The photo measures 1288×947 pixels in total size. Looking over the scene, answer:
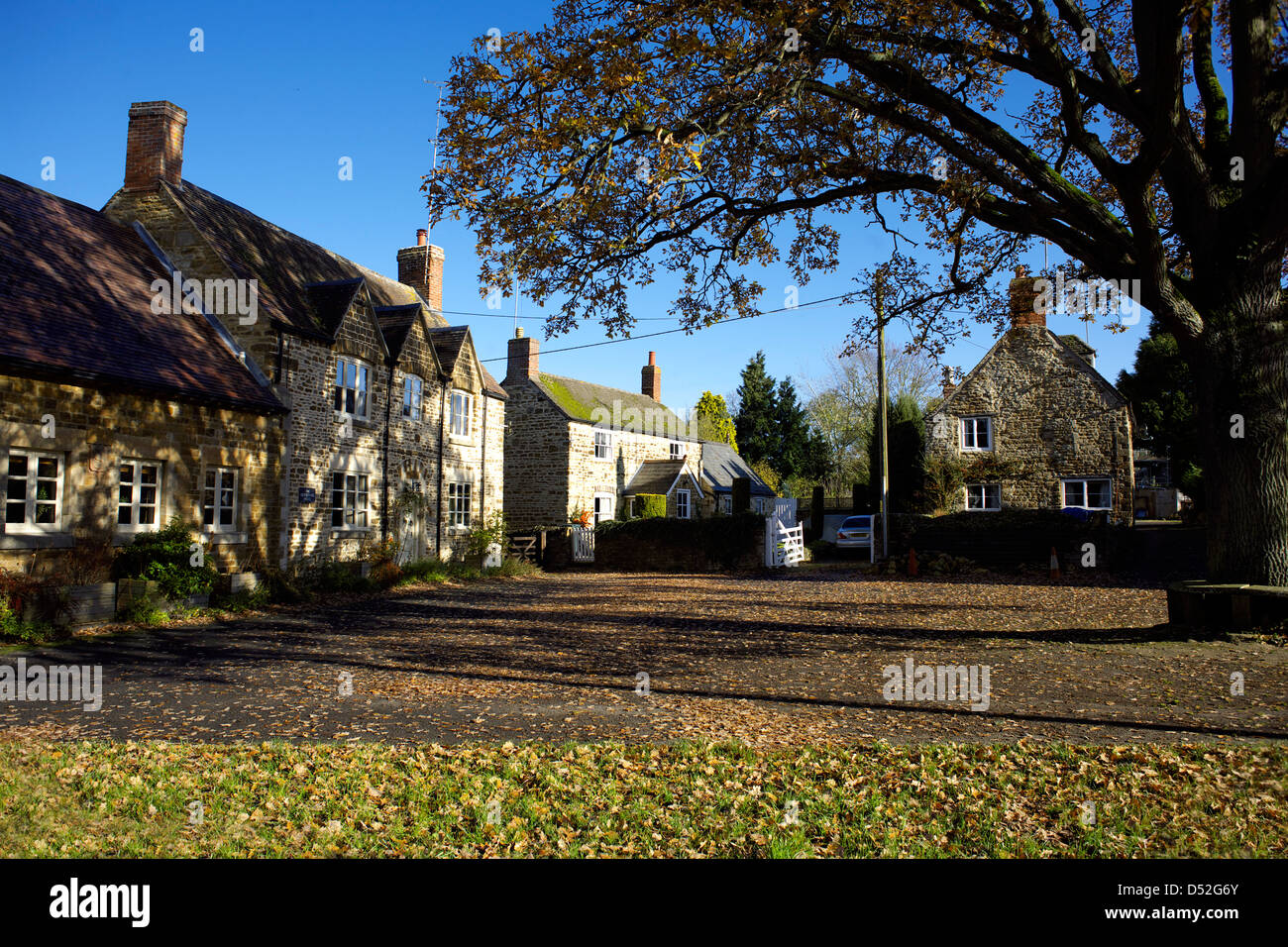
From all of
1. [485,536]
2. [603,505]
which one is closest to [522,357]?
[603,505]

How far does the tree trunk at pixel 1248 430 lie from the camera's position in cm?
1053

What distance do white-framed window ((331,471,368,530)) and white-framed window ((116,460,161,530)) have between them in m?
5.18

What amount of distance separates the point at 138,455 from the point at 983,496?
31291 millimetres

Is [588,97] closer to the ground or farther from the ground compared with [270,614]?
farther from the ground

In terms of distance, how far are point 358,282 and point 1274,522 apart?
20130mm

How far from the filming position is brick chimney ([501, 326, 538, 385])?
121 ft

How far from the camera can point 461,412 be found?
1066 inches

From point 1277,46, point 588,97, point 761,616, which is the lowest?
point 761,616

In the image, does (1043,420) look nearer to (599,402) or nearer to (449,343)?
(599,402)

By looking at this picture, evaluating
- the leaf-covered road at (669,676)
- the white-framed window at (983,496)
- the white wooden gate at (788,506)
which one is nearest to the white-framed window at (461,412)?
the leaf-covered road at (669,676)

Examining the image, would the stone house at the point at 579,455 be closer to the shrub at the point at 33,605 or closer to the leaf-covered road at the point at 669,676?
the leaf-covered road at the point at 669,676

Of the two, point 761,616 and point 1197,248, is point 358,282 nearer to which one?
point 761,616

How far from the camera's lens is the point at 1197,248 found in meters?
11.2
